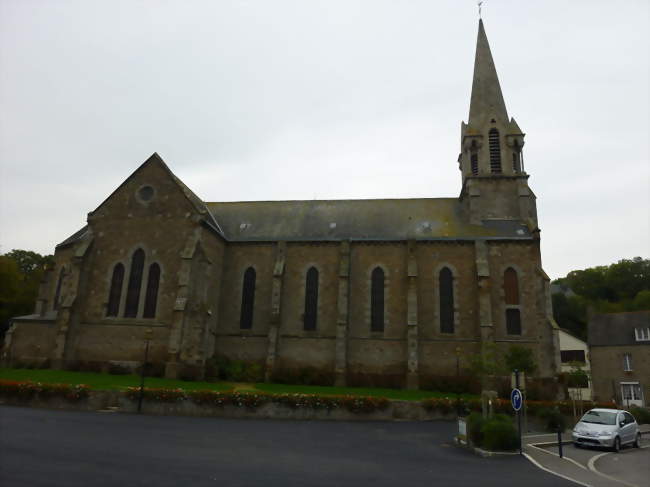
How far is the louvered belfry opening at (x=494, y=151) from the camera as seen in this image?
36.2m

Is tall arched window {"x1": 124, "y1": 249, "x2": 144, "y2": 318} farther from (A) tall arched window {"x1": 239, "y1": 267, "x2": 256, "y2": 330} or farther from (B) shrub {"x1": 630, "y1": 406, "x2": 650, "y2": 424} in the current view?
(B) shrub {"x1": 630, "y1": 406, "x2": 650, "y2": 424}

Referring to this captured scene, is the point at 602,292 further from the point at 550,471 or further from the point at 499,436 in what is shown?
the point at 550,471

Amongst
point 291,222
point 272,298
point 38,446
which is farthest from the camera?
point 291,222

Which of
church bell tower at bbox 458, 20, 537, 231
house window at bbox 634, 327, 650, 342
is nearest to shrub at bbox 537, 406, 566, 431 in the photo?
church bell tower at bbox 458, 20, 537, 231

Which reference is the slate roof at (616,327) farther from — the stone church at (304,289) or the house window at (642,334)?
the stone church at (304,289)

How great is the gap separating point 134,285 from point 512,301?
84.4 ft

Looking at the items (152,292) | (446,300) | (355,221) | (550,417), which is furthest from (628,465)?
(152,292)

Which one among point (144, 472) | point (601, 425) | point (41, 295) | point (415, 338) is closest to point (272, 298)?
point (415, 338)

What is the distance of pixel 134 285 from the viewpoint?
1216 inches

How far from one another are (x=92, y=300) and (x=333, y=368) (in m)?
16.7

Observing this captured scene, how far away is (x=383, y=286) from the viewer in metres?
32.8

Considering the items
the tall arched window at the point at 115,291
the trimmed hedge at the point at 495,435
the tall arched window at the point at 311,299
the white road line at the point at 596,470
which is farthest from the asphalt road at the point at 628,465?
the tall arched window at the point at 115,291

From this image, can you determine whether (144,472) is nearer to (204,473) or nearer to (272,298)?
(204,473)

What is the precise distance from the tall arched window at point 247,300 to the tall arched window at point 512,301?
58.7 ft
